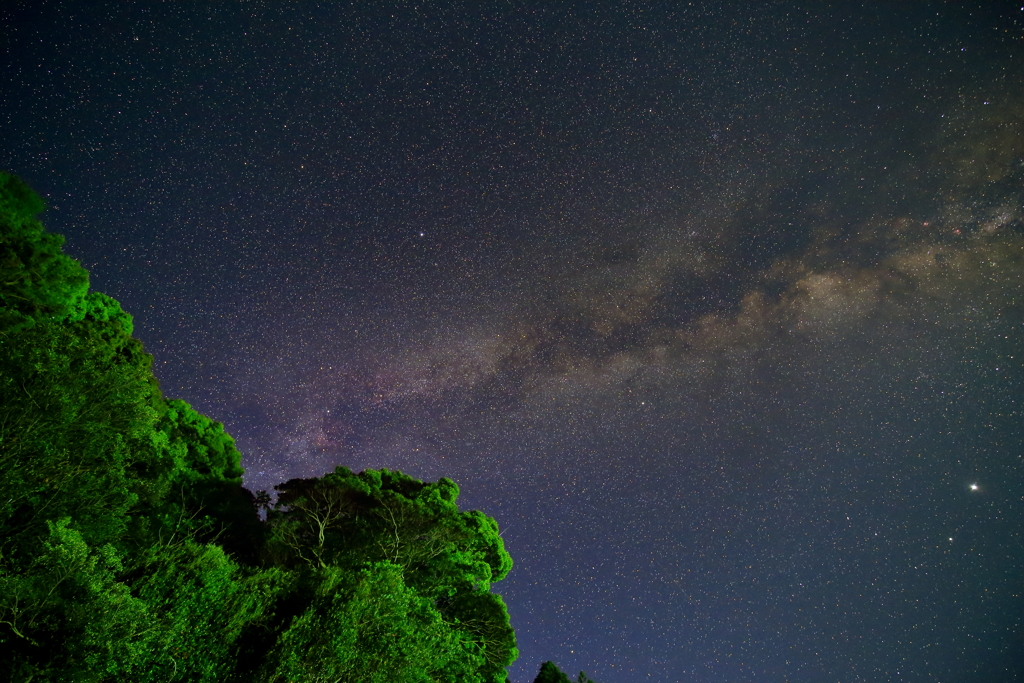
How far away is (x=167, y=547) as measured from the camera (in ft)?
36.6

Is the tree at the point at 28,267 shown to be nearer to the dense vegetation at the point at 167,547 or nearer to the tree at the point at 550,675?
the dense vegetation at the point at 167,547

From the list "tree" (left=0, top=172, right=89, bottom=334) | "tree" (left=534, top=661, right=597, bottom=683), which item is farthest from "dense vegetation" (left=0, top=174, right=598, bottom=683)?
"tree" (left=534, top=661, right=597, bottom=683)

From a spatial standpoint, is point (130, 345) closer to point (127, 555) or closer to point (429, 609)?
point (127, 555)

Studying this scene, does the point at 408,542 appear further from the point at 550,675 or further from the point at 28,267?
the point at 28,267

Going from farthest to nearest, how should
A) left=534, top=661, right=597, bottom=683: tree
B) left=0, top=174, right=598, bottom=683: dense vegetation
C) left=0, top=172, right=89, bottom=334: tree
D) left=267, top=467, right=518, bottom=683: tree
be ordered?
left=534, top=661, right=597, bottom=683: tree, left=267, top=467, right=518, bottom=683: tree, left=0, top=172, right=89, bottom=334: tree, left=0, top=174, right=598, bottom=683: dense vegetation

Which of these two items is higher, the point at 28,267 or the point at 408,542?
the point at 28,267

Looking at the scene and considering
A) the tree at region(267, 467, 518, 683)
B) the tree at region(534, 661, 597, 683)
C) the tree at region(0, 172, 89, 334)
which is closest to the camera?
the tree at region(0, 172, 89, 334)

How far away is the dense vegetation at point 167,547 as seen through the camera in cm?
898

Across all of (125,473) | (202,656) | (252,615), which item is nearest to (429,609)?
(252,615)

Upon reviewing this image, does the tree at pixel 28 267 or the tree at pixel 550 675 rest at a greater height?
the tree at pixel 28 267

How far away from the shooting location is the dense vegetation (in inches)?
354

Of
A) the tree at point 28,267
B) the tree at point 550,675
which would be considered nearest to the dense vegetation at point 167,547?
the tree at point 28,267

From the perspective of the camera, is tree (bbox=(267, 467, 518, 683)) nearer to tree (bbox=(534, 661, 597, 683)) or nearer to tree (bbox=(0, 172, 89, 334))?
tree (bbox=(534, 661, 597, 683))

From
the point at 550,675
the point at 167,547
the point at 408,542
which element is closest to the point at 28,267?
the point at 167,547
